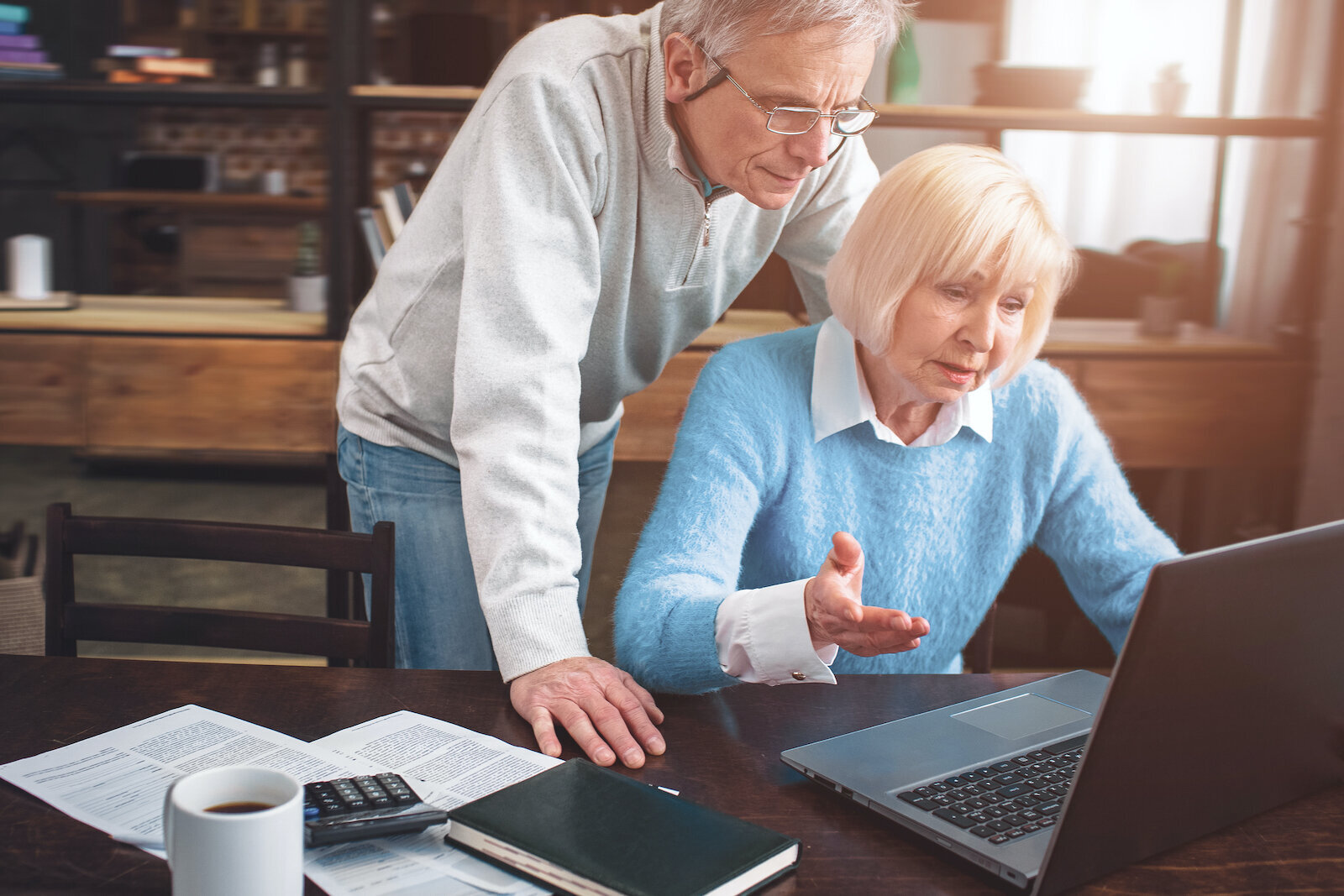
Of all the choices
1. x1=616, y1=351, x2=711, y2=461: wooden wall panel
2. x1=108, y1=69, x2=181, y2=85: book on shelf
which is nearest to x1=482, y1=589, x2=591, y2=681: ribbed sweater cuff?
x1=616, y1=351, x2=711, y2=461: wooden wall panel

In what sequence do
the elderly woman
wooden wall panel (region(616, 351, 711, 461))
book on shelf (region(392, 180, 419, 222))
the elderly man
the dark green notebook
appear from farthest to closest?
wooden wall panel (region(616, 351, 711, 461)), book on shelf (region(392, 180, 419, 222)), the elderly woman, the elderly man, the dark green notebook

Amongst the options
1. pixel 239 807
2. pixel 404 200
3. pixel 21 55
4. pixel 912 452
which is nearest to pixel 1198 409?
pixel 912 452

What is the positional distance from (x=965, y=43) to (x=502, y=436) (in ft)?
14.0

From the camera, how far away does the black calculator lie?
78cm

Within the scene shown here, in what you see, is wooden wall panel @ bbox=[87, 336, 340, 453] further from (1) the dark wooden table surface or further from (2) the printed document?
(2) the printed document

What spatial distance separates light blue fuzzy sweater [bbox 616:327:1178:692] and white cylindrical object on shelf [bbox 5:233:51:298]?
222cm

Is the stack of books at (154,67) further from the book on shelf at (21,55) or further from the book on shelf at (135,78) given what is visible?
the book on shelf at (21,55)

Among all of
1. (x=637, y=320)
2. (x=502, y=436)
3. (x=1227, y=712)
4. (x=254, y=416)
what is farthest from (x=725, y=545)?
(x=254, y=416)

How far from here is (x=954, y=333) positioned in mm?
1277

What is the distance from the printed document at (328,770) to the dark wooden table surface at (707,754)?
2cm

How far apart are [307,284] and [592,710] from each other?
2.17 metres

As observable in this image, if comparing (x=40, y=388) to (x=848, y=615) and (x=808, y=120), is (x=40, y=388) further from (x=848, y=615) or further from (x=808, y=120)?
(x=848, y=615)

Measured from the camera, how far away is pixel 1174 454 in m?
2.78

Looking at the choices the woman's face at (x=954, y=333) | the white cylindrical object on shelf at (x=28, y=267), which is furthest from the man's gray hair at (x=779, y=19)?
the white cylindrical object on shelf at (x=28, y=267)
